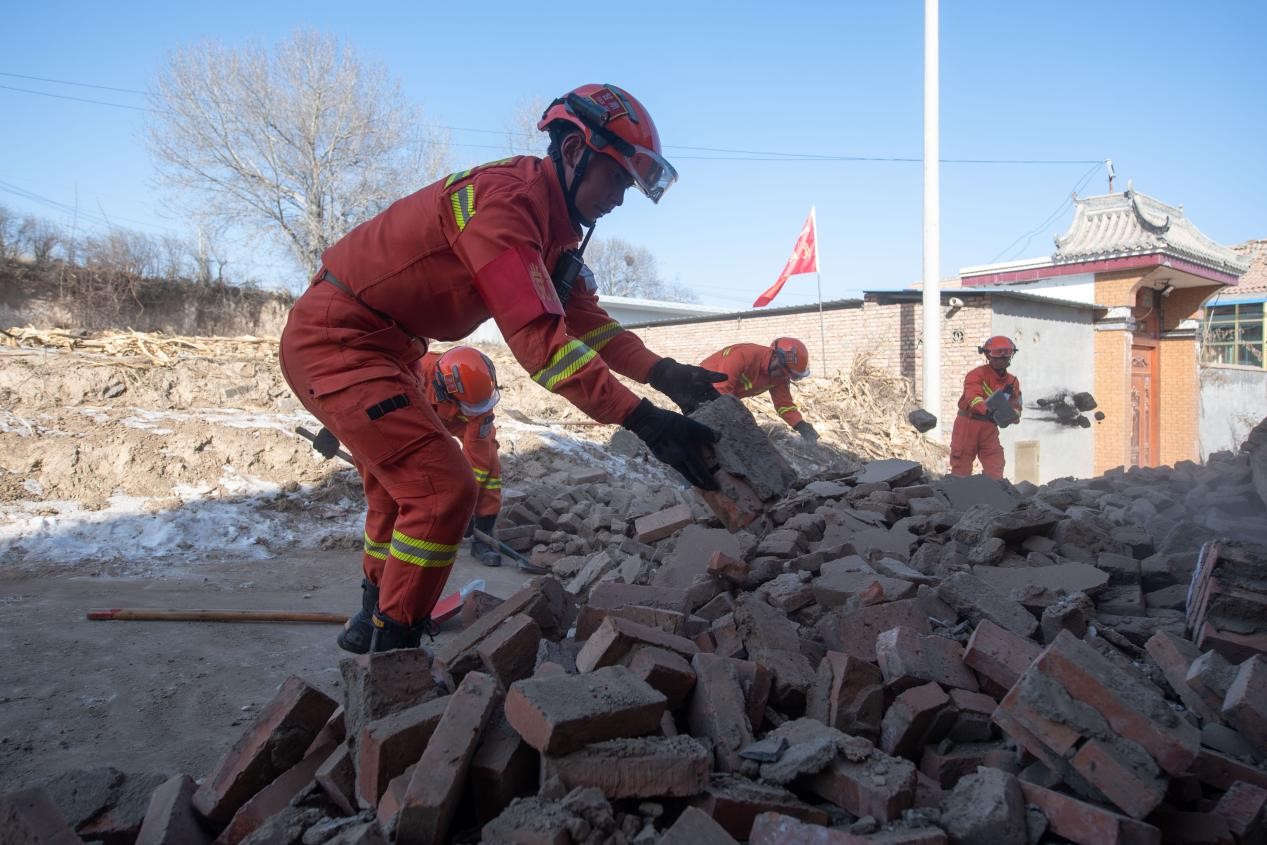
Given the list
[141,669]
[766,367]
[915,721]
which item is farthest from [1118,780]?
[766,367]

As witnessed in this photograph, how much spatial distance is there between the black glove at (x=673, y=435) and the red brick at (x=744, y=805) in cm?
107

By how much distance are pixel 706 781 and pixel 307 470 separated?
6.66 metres

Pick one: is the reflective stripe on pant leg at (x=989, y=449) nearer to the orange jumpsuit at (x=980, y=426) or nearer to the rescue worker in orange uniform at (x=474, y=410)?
the orange jumpsuit at (x=980, y=426)

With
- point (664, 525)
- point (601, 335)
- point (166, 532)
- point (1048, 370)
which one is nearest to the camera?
point (601, 335)

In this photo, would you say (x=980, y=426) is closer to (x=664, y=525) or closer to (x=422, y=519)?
(x=664, y=525)

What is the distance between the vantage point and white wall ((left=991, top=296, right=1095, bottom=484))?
14.6 m

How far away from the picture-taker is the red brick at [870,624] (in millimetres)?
2551

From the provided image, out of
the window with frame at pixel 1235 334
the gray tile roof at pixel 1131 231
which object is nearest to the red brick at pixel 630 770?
the gray tile roof at pixel 1131 231

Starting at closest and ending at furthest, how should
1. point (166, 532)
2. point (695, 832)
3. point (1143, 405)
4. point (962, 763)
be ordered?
1. point (695, 832)
2. point (962, 763)
3. point (166, 532)
4. point (1143, 405)

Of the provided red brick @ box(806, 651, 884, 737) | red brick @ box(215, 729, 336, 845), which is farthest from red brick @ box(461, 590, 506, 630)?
red brick @ box(806, 651, 884, 737)

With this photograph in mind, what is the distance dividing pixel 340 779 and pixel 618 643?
2.68ft

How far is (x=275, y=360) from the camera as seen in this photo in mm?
10828

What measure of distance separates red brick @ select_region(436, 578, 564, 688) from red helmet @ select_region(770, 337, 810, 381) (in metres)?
5.44

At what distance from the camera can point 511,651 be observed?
2.38 meters
